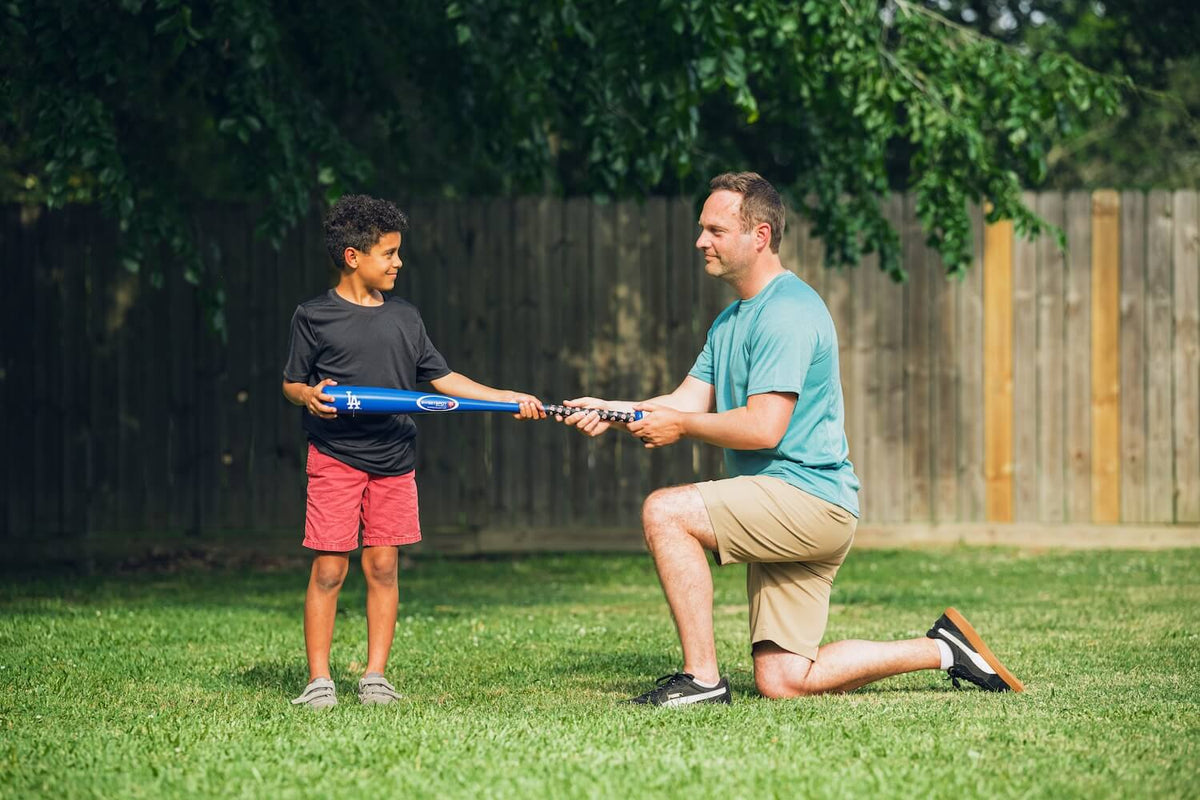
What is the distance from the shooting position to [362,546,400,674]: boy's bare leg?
218 inches

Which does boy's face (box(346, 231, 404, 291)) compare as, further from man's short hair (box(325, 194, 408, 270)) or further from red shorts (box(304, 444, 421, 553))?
red shorts (box(304, 444, 421, 553))

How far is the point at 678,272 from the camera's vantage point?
10375 millimetres

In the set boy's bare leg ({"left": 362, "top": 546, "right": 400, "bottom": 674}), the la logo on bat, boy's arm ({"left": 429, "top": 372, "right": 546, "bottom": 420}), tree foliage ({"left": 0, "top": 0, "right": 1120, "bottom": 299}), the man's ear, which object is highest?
tree foliage ({"left": 0, "top": 0, "right": 1120, "bottom": 299})

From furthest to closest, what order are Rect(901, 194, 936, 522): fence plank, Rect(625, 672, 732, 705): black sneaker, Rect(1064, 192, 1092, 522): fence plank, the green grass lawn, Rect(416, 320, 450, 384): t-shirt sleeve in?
Rect(901, 194, 936, 522): fence plank → Rect(1064, 192, 1092, 522): fence plank → Rect(416, 320, 450, 384): t-shirt sleeve → Rect(625, 672, 732, 705): black sneaker → the green grass lawn

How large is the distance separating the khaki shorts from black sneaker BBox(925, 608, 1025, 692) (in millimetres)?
494

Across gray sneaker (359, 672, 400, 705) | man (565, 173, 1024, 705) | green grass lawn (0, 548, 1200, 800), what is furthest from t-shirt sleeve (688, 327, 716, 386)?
gray sneaker (359, 672, 400, 705)

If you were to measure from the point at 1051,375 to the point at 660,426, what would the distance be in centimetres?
557

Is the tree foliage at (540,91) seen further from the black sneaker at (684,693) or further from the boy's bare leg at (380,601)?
the black sneaker at (684,693)

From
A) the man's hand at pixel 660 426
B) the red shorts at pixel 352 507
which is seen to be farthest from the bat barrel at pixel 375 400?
the man's hand at pixel 660 426

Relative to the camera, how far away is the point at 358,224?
549 cm

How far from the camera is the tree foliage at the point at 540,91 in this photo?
7.62 metres

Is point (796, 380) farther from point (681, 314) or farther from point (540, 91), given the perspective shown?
point (681, 314)

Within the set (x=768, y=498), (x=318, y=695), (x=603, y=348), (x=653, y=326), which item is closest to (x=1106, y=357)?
(x=653, y=326)

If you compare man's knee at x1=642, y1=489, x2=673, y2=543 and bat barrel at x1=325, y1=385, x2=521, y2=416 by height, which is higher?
bat barrel at x1=325, y1=385, x2=521, y2=416
